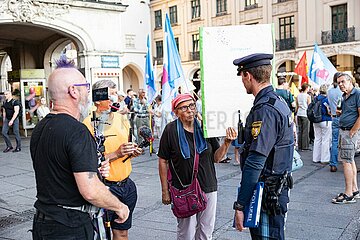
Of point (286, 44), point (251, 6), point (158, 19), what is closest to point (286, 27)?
point (286, 44)

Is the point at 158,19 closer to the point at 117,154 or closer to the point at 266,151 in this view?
the point at 117,154

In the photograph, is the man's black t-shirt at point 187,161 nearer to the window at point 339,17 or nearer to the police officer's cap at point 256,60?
the police officer's cap at point 256,60

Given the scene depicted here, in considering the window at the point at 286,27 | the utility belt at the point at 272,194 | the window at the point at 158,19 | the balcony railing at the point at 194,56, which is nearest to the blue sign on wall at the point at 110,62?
the utility belt at the point at 272,194

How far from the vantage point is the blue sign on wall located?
47.1 feet

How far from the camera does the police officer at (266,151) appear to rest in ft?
9.07

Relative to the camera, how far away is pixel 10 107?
12.3 m

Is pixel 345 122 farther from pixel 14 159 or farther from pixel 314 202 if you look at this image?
pixel 14 159

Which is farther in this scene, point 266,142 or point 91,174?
point 266,142

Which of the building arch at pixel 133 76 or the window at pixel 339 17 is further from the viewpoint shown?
the building arch at pixel 133 76

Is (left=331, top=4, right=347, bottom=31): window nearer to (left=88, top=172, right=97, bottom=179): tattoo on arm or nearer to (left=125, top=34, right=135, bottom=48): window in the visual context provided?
(left=125, top=34, right=135, bottom=48): window

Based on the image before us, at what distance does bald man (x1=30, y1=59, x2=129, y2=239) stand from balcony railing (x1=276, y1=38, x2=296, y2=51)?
1180 inches

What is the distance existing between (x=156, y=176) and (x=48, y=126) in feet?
19.8

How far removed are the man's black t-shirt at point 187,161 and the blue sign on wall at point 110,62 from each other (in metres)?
11.1

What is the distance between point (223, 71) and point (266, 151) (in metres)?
1.06
